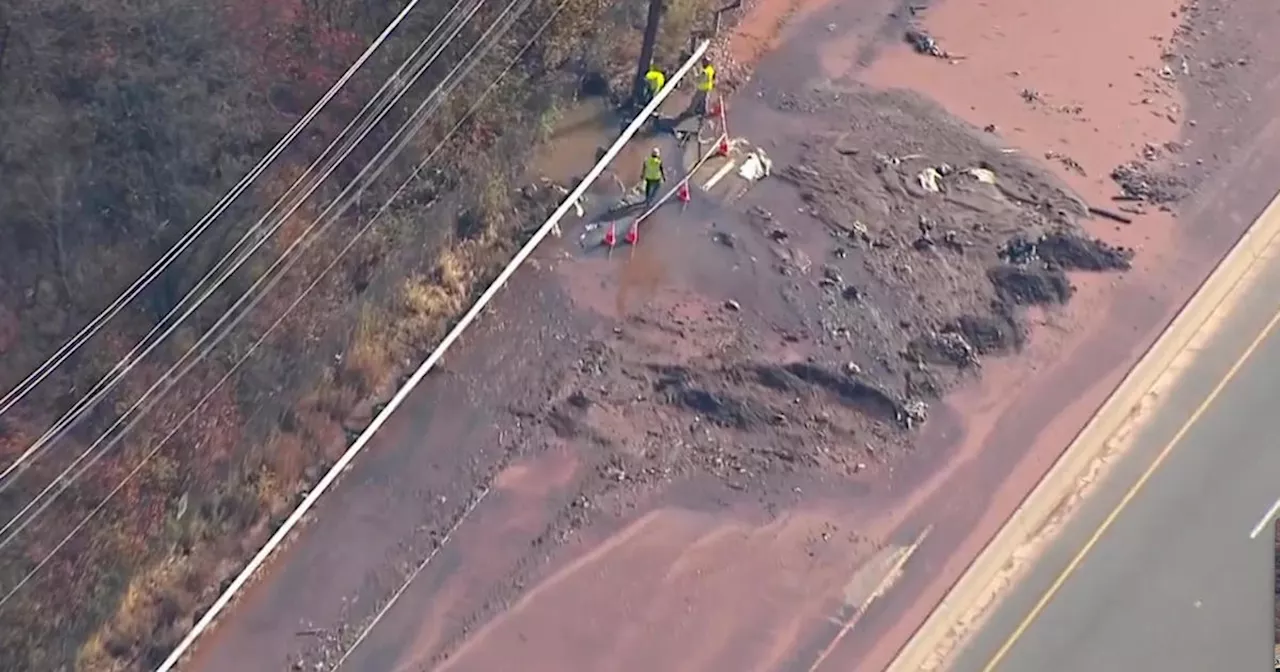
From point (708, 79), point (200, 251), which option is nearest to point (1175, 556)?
point (708, 79)

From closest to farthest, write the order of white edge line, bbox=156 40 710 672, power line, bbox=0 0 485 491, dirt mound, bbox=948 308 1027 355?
white edge line, bbox=156 40 710 672 < power line, bbox=0 0 485 491 < dirt mound, bbox=948 308 1027 355

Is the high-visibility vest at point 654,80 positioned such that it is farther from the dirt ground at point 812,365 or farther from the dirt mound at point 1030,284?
A: the dirt mound at point 1030,284

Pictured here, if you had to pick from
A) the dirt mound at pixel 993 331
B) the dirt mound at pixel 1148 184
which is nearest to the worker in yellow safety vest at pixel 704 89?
the dirt mound at pixel 993 331

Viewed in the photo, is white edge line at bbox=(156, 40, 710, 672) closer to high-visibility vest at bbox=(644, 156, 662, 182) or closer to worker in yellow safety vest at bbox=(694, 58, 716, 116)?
worker in yellow safety vest at bbox=(694, 58, 716, 116)

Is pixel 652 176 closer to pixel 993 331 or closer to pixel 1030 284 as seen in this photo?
pixel 993 331

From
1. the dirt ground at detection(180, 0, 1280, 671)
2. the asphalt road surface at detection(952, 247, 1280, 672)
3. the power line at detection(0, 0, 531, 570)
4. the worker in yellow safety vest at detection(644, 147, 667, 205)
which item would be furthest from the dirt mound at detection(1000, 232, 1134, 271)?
the power line at detection(0, 0, 531, 570)

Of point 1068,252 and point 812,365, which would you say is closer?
point 812,365
